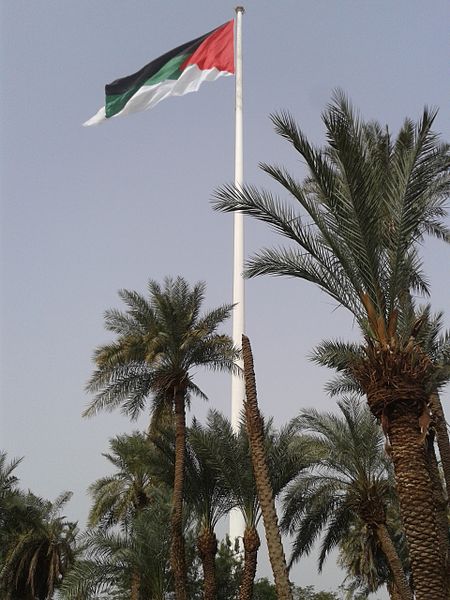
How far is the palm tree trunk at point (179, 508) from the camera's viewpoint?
63.8ft

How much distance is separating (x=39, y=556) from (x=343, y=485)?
50.4 feet

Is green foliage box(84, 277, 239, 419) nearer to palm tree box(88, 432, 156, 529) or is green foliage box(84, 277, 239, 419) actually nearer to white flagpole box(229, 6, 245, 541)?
white flagpole box(229, 6, 245, 541)

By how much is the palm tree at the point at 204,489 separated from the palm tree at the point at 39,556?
11.0 meters

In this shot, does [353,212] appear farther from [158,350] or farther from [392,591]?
[392,591]

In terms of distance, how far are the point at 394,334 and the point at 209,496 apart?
38.3 ft

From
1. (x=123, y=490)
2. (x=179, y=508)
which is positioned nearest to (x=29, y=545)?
(x=123, y=490)

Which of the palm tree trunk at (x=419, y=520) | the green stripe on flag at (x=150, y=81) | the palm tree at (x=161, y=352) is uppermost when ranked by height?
the green stripe on flag at (x=150, y=81)

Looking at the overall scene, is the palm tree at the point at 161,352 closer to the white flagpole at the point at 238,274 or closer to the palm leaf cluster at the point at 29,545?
the white flagpole at the point at 238,274

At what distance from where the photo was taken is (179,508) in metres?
19.5

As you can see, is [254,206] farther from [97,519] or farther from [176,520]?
[97,519]

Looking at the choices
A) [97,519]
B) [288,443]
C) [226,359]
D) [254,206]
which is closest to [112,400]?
[226,359]

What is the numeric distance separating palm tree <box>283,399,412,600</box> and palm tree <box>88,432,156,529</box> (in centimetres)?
760

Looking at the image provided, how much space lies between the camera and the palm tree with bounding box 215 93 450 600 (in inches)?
392

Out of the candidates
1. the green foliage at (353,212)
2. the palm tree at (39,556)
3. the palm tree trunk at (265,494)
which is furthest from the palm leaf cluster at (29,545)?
the green foliage at (353,212)
